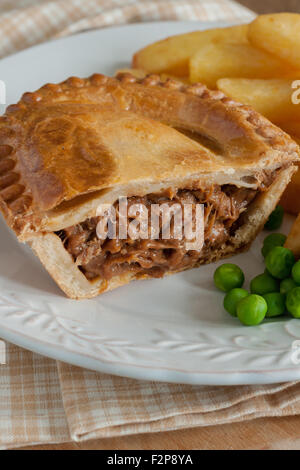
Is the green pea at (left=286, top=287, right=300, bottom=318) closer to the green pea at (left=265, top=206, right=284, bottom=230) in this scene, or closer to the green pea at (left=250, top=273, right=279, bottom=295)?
the green pea at (left=250, top=273, right=279, bottom=295)

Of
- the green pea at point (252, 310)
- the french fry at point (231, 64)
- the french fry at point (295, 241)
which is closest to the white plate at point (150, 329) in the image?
the green pea at point (252, 310)

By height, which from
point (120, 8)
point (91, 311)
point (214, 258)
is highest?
point (120, 8)

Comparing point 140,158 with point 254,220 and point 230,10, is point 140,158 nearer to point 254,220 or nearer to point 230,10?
point 254,220

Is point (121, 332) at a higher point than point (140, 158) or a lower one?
lower

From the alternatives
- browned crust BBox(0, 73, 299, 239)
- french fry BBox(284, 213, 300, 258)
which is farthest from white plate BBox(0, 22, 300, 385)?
browned crust BBox(0, 73, 299, 239)

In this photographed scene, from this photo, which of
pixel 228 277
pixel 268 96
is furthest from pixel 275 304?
pixel 268 96

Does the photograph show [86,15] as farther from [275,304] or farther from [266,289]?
[275,304]

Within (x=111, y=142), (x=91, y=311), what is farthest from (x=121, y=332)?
(x=111, y=142)
